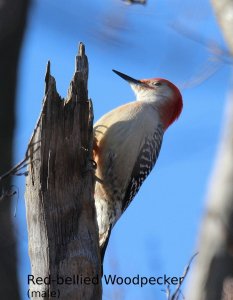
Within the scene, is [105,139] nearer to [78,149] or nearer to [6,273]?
[78,149]

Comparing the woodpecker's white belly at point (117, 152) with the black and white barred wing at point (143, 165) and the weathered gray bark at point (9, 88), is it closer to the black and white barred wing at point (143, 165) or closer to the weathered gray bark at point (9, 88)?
the black and white barred wing at point (143, 165)

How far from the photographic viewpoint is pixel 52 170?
13.2ft

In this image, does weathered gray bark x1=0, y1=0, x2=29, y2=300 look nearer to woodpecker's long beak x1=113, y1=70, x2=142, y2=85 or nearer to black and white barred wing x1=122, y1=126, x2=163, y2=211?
black and white barred wing x1=122, y1=126, x2=163, y2=211

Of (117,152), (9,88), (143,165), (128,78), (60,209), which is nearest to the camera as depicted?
(9,88)

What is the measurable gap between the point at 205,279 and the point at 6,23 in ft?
4.12

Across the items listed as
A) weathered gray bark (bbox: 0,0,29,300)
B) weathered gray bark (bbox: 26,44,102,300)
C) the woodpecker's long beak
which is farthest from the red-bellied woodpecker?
weathered gray bark (bbox: 0,0,29,300)

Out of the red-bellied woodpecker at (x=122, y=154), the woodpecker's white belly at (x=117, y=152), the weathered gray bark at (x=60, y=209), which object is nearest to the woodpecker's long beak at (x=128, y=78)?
the red-bellied woodpecker at (x=122, y=154)

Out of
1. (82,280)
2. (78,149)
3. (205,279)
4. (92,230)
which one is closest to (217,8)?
(78,149)

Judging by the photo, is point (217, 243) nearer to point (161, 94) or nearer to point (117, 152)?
point (117, 152)

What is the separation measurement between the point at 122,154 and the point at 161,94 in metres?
1.28

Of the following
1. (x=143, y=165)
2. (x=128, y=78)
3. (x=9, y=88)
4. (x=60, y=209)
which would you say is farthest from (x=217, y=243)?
(x=128, y=78)

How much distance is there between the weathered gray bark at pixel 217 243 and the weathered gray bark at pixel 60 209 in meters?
1.12

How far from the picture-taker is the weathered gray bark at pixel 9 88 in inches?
98.7

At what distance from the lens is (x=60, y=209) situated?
403 centimetres
